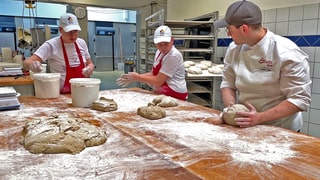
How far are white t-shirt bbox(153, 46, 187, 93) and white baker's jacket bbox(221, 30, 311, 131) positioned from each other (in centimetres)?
63

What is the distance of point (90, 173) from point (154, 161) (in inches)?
8.0

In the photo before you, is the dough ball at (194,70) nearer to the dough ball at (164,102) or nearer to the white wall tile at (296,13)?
the white wall tile at (296,13)

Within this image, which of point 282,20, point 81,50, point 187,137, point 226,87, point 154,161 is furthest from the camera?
point 282,20

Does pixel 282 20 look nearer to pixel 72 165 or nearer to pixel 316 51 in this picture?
pixel 316 51

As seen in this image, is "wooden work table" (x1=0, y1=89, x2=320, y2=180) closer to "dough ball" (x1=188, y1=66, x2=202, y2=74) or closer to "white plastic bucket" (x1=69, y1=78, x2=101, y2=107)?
"white plastic bucket" (x1=69, y1=78, x2=101, y2=107)

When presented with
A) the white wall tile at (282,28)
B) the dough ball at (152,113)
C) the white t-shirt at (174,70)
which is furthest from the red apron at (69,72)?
the white wall tile at (282,28)

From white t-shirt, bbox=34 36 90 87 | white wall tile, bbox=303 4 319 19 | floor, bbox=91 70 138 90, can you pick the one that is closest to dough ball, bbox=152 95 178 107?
white t-shirt, bbox=34 36 90 87

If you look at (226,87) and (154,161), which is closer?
(154,161)

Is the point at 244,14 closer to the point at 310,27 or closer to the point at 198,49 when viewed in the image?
the point at 310,27

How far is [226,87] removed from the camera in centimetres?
160

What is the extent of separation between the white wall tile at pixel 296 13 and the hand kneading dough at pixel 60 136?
2.35 metres

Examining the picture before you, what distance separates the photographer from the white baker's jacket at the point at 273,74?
1224 mm

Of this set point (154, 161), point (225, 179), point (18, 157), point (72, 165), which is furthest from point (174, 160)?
point (18, 157)

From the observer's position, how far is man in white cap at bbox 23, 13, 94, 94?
2074 mm
